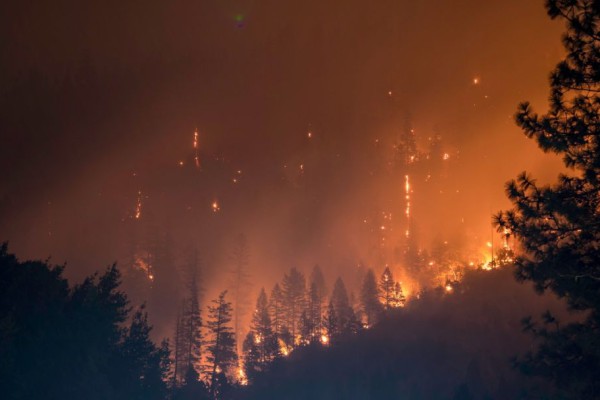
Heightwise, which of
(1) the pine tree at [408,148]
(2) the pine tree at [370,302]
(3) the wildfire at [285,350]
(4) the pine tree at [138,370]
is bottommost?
(4) the pine tree at [138,370]

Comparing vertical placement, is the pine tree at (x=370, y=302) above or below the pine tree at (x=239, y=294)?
below

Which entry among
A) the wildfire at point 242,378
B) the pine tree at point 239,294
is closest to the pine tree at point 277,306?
the wildfire at point 242,378

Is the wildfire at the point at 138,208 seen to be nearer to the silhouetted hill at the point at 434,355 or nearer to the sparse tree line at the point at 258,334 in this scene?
the sparse tree line at the point at 258,334

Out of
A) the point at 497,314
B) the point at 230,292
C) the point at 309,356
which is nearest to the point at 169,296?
the point at 230,292

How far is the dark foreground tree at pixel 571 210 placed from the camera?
9938 mm

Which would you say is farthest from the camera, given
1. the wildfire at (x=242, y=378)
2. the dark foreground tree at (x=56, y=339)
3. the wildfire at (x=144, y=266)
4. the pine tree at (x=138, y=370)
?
the wildfire at (x=144, y=266)

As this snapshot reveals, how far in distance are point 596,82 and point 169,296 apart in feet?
288

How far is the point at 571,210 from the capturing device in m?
10.0

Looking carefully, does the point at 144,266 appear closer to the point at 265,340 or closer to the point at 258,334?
the point at 258,334

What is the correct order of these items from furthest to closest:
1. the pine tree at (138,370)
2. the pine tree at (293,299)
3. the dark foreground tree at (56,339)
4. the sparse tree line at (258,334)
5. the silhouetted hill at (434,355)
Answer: the pine tree at (293,299), the sparse tree line at (258,334), the silhouetted hill at (434,355), the pine tree at (138,370), the dark foreground tree at (56,339)

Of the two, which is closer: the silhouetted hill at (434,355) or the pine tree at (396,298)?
the silhouetted hill at (434,355)

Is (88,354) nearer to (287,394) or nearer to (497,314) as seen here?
(287,394)

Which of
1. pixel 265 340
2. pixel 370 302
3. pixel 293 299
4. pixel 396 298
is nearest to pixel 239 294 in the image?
pixel 293 299

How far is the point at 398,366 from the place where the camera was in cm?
4347
